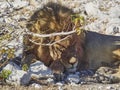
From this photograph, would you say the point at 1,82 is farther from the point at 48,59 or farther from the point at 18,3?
the point at 18,3

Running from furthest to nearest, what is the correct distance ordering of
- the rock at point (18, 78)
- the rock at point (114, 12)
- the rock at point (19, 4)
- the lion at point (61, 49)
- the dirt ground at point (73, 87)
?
the rock at point (19, 4) → the rock at point (114, 12) → the lion at point (61, 49) → the rock at point (18, 78) → the dirt ground at point (73, 87)

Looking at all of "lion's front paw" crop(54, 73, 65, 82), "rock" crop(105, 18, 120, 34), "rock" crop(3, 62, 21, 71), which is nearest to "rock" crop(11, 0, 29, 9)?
"rock" crop(105, 18, 120, 34)

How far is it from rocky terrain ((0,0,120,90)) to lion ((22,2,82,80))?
17cm

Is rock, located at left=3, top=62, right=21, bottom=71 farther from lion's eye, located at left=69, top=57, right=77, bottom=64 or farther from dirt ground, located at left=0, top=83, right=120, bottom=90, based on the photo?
lion's eye, located at left=69, top=57, right=77, bottom=64

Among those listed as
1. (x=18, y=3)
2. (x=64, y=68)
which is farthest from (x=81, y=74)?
(x=18, y=3)

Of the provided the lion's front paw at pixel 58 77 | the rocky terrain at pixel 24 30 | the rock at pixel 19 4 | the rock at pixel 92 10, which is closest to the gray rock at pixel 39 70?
the rocky terrain at pixel 24 30

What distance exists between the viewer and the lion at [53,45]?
23.4ft

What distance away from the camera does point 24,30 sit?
622cm

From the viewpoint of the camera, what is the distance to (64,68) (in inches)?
281

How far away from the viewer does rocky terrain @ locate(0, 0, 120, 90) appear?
637 cm

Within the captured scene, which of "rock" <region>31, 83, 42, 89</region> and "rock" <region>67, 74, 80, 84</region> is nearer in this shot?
"rock" <region>31, 83, 42, 89</region>

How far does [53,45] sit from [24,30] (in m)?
1.05

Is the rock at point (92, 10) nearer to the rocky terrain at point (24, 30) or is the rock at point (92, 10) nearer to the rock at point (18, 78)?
the rocky terrain at point (24, 30)

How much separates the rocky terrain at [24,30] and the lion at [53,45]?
17 centimetres
